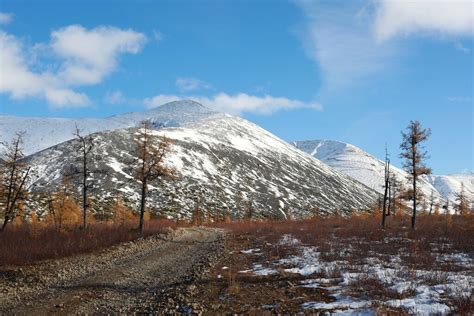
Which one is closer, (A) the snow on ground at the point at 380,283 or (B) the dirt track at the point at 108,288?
(A) the snow on ground at the point at 380,283

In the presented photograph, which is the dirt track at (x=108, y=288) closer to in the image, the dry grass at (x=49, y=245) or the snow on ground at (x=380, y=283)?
the dry grass at (x=49, y=245)

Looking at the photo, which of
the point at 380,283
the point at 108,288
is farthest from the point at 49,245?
the point at 380,283

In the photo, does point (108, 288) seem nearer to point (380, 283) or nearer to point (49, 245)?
point (380, 283)

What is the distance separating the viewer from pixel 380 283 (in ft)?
41.3

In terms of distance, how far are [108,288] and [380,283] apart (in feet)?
31.8

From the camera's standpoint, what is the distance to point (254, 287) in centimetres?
1402

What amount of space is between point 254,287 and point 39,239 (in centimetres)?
1750

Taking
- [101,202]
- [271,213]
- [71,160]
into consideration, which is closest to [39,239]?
[101,202]

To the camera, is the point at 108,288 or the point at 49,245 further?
the point at 49,245

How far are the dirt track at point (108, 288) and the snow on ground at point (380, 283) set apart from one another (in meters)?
3.79

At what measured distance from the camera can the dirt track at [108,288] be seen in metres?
11.9

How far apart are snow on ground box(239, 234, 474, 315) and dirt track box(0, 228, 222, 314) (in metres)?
3.79

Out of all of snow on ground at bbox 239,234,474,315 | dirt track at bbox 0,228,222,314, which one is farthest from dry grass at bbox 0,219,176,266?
snow on ground at bbox 239,234,474,315

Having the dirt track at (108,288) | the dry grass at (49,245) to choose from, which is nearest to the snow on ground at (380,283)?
the dirt track at (108,288)
